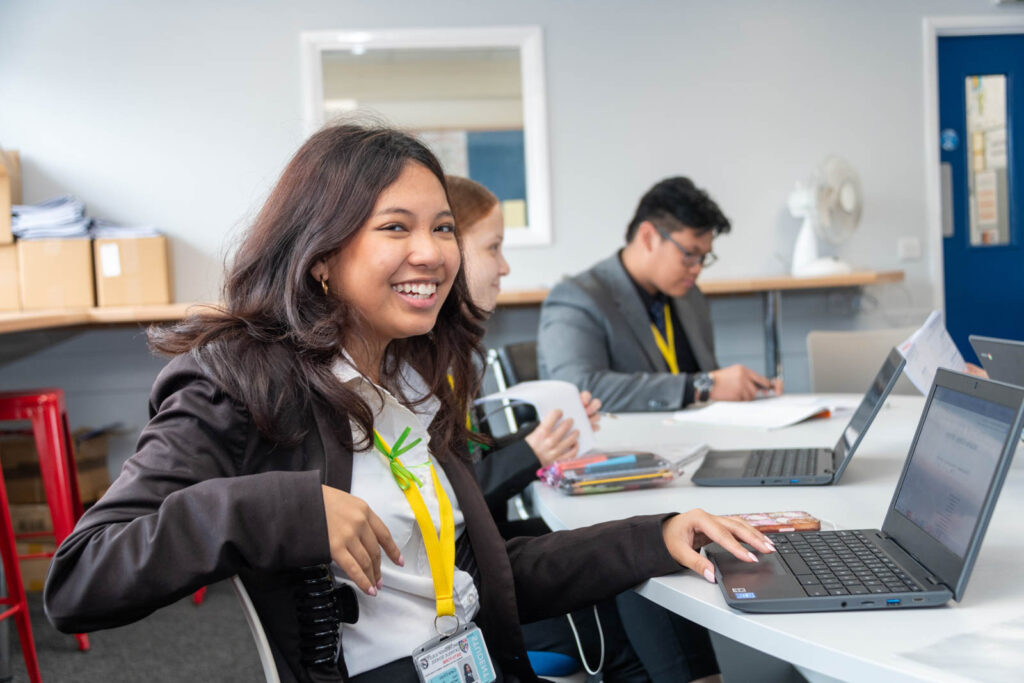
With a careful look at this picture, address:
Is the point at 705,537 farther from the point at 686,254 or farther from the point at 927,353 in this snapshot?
the point at 686,254

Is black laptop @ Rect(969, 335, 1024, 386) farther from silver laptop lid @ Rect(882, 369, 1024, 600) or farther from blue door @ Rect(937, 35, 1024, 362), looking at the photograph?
blue door @ Rect(937, 35, 1024, 362)

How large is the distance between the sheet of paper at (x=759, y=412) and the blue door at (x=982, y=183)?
2.87 meters

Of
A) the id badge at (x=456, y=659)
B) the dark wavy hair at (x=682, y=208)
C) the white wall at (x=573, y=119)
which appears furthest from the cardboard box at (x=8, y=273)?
the id badge at (x=456, y=659)

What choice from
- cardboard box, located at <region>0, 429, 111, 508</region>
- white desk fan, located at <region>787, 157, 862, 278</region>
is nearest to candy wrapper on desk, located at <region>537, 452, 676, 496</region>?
cardboard box, located at <region>0, 429, 111, 508</region>

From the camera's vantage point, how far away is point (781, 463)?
1.54 m

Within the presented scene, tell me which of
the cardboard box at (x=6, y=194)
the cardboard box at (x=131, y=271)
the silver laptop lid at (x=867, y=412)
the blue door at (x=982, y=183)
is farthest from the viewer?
the blue door at (x=982, y=183)

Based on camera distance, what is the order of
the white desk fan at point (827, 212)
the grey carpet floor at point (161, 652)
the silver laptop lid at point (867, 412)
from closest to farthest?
1. the silver laptop lid at point (867, 412)
2. the grey carpet floor at point (161, 652)
3. the white desk fan at point (827, 212)

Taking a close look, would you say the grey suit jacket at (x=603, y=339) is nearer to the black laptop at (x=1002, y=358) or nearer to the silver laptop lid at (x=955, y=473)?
the black laptop at (x=1002, y=358)

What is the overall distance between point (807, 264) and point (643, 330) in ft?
6.07

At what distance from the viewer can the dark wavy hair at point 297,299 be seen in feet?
3.34

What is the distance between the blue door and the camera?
4750 millimetres

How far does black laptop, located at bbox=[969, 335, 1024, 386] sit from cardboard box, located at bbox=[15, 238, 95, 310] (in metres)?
3.42

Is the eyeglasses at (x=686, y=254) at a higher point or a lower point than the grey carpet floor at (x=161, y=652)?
higher

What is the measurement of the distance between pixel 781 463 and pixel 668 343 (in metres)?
1.41
